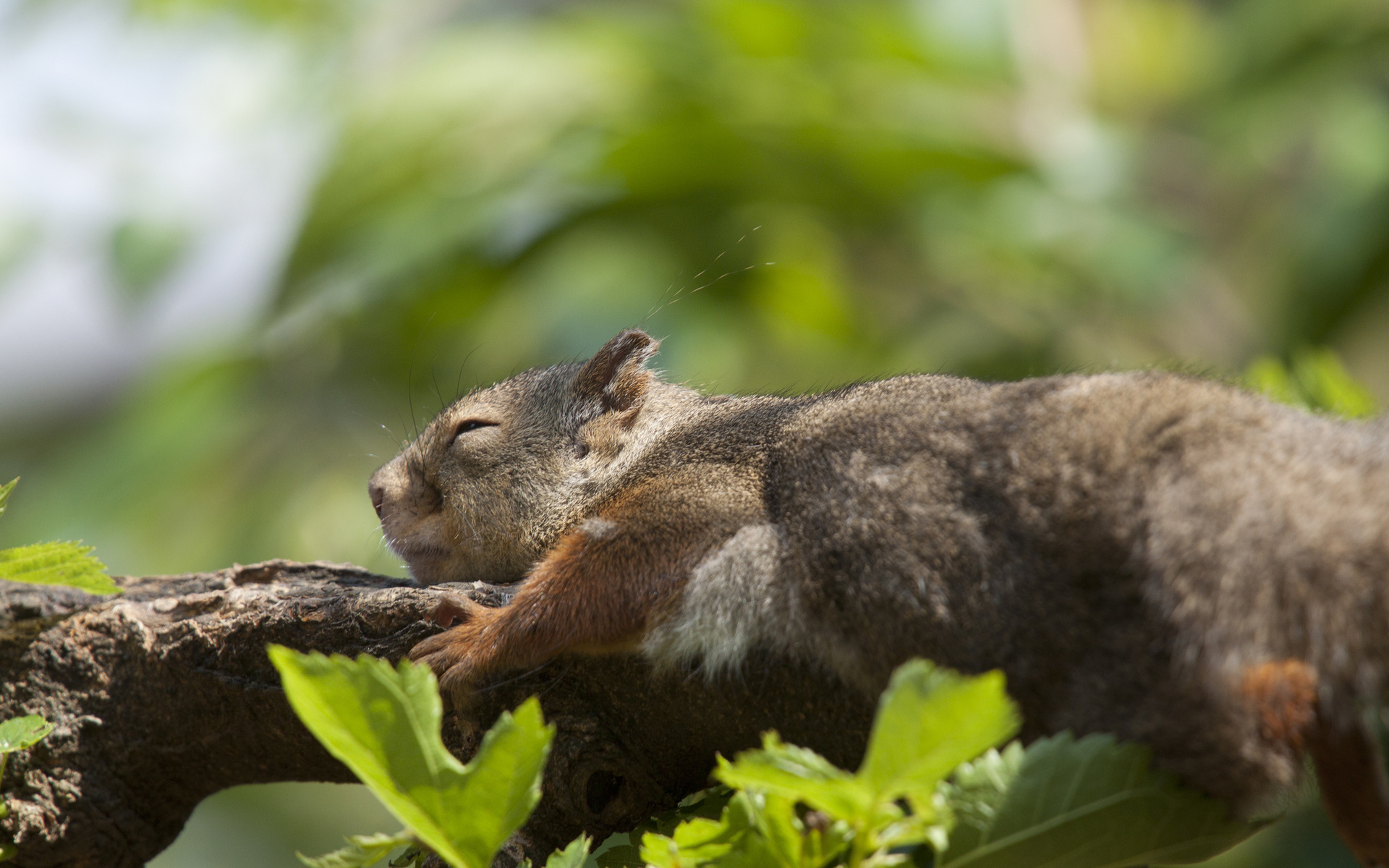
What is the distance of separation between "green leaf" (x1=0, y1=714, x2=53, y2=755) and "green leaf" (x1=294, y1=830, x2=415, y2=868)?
45 centimetres

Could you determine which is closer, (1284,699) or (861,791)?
(861,791)

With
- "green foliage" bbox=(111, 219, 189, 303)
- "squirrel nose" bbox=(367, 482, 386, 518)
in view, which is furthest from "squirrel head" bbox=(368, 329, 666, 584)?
"green foliage" bbox=(111, 219, 189, 303)

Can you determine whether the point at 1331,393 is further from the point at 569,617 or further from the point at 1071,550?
the point at 569,617

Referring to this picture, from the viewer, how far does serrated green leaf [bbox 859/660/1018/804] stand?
3.48ft

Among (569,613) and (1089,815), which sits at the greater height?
(569,613)

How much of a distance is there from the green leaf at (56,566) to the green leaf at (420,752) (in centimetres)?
64

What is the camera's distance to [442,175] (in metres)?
4.98

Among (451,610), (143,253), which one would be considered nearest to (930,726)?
(451,610)

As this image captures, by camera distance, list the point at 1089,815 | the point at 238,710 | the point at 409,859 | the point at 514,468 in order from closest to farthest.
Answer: the point at 1089,815 → the point at 409,859 → the point at 238,710 → the point at 514,468

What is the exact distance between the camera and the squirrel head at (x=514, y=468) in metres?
2.46

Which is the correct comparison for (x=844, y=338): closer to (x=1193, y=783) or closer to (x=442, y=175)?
(x=442, y=175)

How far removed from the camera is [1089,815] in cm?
130

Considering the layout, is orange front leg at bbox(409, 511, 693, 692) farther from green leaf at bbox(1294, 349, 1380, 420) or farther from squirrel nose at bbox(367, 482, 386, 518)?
green leaf at bbox(1294, 349, 1380, 420)

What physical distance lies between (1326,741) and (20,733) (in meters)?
1.74
